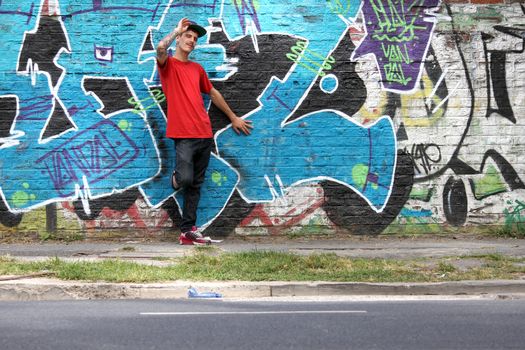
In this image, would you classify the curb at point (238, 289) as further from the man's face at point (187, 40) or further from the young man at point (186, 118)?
the man's face at point (187, 40)

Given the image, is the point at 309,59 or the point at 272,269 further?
the point at 309,59

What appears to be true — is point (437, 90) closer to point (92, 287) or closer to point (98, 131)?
point (98, 131)

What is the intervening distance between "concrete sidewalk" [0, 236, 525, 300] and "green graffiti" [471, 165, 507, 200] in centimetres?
60

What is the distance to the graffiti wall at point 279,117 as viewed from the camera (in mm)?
10094

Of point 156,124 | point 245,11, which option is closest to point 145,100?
point 156,124

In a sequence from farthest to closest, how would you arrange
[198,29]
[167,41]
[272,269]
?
[198,29]
[167,41]
[272,269]

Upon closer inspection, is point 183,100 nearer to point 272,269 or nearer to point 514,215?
point 272,269

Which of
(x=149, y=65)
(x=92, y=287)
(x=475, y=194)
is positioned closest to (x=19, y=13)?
(x=149, y=65)

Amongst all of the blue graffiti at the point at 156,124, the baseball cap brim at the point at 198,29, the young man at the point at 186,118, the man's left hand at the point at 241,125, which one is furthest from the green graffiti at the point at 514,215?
the baseball cap brim at the point at 198,29

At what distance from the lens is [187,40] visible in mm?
9805

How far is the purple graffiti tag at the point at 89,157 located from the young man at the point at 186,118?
0.73 meters

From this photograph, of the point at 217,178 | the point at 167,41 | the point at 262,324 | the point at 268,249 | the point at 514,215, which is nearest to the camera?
the point at 262,324

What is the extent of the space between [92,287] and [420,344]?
3.37m

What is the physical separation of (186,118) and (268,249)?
1953 mm
